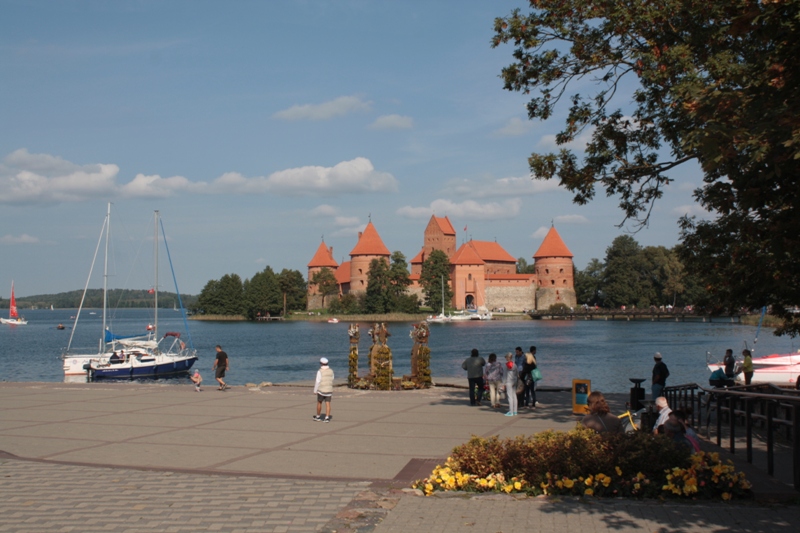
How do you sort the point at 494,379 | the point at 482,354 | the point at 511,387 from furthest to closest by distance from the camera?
the point at 482,354 → the point at 494,379 → the point at 511,387

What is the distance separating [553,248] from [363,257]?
32.7 m

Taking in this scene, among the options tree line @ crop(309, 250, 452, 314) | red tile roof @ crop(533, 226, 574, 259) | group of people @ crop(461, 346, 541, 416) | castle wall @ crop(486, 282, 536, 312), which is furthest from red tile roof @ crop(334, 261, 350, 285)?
group of people @ crop(461, 346, 541, 416)

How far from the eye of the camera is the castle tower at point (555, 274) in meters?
127

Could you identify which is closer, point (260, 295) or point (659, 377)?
point (659, 377)

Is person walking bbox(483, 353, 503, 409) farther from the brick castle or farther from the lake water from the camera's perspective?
the brick castle

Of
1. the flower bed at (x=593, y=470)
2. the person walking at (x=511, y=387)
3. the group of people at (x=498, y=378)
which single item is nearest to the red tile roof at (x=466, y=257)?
the group of people at (x=498, y=378)

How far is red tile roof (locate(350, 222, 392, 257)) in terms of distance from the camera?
136 meters

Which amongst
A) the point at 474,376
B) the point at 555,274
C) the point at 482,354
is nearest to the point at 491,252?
the point at 555,274

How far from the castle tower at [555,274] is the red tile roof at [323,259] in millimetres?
41377

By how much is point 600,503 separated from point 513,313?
408ft

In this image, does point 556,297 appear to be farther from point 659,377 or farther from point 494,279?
point 659,377

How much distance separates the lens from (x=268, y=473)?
30.6 ft

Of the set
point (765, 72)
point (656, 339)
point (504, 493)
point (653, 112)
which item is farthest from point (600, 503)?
point (656, 339)

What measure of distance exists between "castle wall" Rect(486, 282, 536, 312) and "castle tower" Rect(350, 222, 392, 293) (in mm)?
19004
